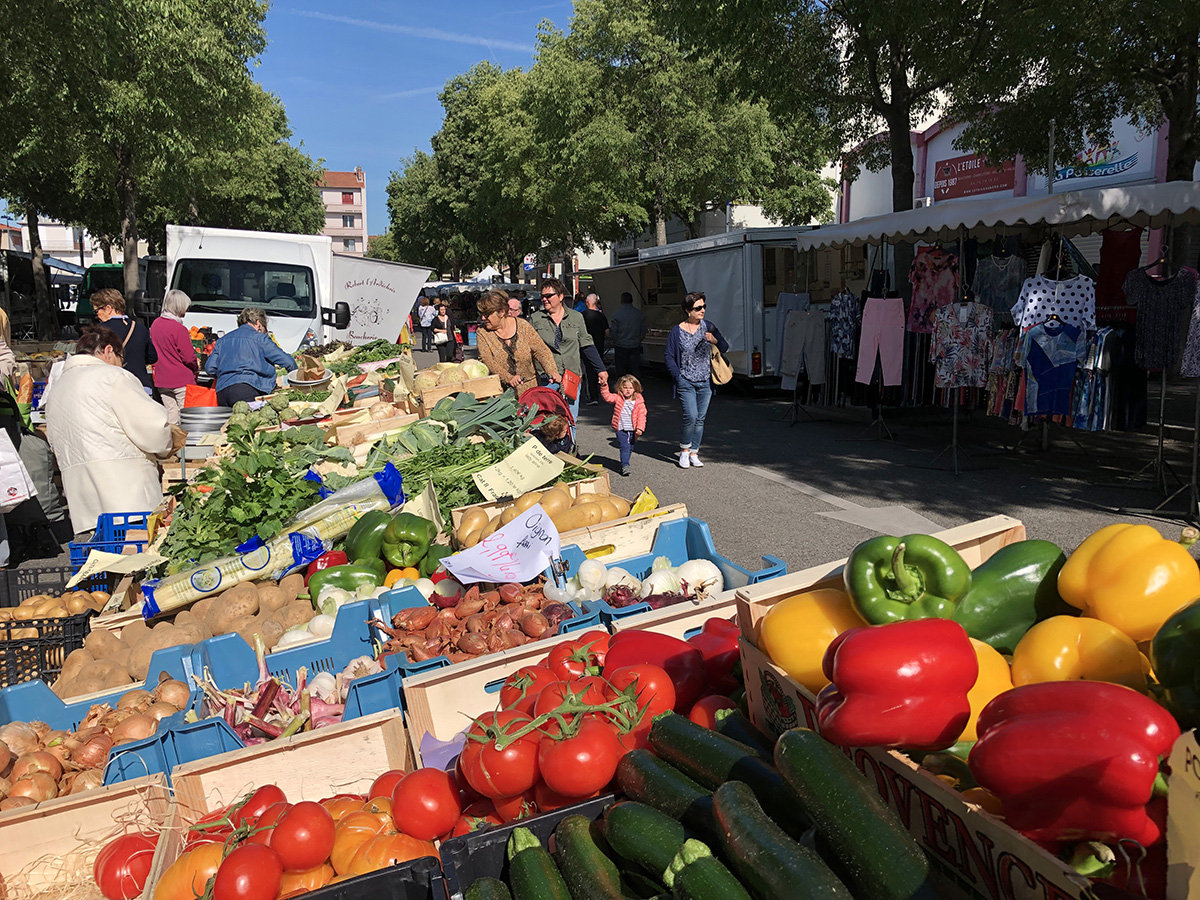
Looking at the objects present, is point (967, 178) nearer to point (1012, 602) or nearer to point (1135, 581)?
point (1012, 602)

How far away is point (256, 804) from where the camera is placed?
8.19 feet

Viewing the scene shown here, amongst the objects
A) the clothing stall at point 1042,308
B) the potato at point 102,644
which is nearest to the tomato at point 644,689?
the potato at point 102,644

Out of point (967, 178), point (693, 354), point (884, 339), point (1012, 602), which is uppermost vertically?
point (967, 178)

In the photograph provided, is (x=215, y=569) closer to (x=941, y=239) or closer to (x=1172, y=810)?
(x=1172, y=810)

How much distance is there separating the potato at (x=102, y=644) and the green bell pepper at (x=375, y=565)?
1.17 meters

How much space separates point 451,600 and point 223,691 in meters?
1.06

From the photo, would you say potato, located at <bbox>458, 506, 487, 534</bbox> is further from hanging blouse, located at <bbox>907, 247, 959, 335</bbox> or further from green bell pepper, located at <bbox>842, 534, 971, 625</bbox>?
hanging blouse, located at <bbox>907, 247, 959, 335</bbox>

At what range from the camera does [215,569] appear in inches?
173

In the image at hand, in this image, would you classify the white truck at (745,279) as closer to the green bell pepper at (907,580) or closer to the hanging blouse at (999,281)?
the hanging blouse at (999,281)

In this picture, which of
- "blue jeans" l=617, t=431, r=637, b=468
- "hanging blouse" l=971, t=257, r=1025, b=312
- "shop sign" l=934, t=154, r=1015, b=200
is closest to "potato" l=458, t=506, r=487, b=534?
"blue jeans" l=617, t=431, r=637, b=468

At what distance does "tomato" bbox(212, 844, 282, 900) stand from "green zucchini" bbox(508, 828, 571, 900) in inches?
24.7

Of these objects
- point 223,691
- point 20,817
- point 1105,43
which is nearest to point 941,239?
point 1105,43

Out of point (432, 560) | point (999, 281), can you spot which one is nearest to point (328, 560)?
point (432, 560)

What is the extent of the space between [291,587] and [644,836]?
3.13 meters
